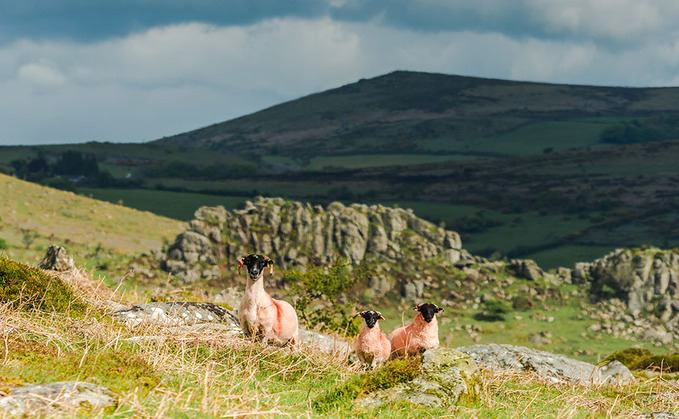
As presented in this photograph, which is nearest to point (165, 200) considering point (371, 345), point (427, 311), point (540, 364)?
point (540, 364)

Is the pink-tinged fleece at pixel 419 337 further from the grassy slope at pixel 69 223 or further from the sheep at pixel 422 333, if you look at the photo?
the grassy slope at pixel 69 223

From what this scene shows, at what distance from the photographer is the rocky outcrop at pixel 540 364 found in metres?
15.7

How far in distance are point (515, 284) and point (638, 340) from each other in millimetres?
9633

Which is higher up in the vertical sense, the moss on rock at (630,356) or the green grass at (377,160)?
the green grass at (377,160)

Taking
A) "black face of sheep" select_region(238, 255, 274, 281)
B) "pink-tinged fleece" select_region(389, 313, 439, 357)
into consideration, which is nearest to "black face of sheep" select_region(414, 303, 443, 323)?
"pink-tinged fleece" select_region(389, 313, 439, 357)

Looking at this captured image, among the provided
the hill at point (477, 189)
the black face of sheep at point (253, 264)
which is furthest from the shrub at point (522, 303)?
the black face of sheep at point (253, 264)

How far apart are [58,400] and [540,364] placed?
1234cm

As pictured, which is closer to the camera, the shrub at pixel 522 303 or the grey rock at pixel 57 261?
the grey rock at pixel 57 261

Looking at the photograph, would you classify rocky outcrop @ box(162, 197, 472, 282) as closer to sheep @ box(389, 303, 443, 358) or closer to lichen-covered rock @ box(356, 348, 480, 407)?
sheep @ box(389, 303, 443, 358)

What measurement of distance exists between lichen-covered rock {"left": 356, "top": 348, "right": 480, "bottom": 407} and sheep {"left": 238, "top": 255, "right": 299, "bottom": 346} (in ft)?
9.95

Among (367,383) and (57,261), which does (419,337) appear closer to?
(367,383)

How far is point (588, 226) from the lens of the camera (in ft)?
256

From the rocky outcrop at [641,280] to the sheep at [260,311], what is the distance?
29994mm

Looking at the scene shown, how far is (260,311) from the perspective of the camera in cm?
1212
